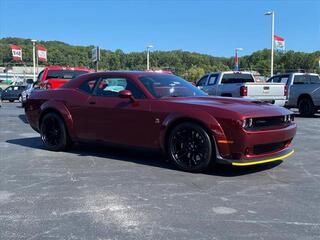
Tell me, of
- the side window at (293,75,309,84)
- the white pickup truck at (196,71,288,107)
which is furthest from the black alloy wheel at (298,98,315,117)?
the white pickup truck at (196,71,288,107)

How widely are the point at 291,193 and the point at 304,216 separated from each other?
36.0 inches

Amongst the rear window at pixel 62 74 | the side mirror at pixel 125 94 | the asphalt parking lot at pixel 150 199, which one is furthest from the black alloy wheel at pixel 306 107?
the side mirror at pixel 125 94

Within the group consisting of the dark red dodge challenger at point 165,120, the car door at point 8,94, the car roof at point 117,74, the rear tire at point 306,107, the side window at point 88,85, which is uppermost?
the car roof at point 117,74

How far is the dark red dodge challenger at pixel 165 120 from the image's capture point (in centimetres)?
635

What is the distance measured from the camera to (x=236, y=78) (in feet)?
60.8

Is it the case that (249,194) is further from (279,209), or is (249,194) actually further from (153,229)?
(153,229)

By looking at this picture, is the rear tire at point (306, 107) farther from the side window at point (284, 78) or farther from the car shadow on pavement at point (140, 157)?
the car shadow on pavement at point (140, 157)

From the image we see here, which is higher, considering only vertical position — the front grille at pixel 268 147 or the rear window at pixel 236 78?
the rear window at pixel 236 78

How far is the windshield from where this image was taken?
7.41 m

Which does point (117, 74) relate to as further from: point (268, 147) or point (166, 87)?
point (268, 147)

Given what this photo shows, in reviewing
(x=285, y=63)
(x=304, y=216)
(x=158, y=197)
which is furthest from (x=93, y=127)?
(x=285, y=63)

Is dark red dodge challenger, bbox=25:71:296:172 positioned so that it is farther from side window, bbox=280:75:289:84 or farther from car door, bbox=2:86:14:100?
car door, bbox=2:86:14:100

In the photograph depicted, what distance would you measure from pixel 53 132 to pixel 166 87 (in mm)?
2481

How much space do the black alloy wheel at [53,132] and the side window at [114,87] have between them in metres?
1.02
